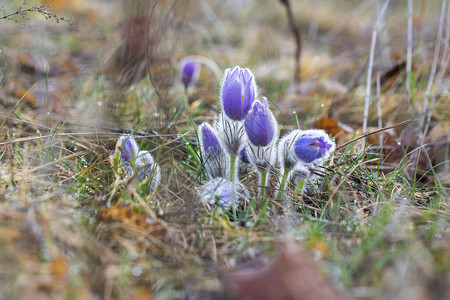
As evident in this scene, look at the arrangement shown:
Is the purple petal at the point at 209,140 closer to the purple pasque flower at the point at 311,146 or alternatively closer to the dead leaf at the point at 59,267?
the purple pasque flower at the point at 311,146

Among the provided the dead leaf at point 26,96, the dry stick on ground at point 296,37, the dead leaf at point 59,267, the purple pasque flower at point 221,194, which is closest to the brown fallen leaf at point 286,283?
the dead leaf at point 59,267

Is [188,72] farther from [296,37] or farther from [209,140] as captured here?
[209,140]

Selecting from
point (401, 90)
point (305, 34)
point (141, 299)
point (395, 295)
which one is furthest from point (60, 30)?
point (395, 295)

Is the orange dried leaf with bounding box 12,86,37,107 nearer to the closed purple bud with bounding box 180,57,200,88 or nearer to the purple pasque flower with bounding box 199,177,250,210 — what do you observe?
the closed purple bud with bounding box 180,57,200,88

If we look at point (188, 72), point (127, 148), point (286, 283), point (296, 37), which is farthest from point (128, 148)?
point (296, 37)

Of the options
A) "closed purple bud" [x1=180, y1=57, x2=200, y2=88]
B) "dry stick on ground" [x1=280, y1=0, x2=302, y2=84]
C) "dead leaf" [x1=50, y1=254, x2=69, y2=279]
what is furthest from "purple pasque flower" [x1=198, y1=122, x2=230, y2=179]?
"dry stick on ground" [x1=280, y1=0, x2=302, y2=84]
